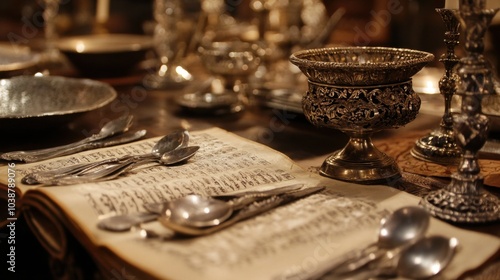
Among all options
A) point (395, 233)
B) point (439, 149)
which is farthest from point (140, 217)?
point (439, 149)

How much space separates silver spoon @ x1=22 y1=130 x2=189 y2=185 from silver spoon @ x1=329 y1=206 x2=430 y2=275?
422mm

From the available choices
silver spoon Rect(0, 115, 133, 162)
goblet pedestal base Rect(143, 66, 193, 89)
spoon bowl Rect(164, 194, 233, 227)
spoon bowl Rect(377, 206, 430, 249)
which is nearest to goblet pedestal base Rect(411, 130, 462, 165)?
spoon bowl Rect(377, 206, 430, 249)

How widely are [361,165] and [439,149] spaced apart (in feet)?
0.65

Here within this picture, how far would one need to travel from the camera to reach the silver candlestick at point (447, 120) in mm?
1031

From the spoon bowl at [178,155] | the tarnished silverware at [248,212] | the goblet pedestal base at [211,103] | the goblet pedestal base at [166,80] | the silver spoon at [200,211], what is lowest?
the goblet pedestal base at [166,80]

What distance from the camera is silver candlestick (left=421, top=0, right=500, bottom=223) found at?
730 millimetres

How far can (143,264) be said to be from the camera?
63 centimetres

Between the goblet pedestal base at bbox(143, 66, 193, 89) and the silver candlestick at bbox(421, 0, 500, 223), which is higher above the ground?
the silver candlestick at bbox(421, 0, 500, 223)

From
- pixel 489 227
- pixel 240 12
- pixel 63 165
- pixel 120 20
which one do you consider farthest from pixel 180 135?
pixel 120 20

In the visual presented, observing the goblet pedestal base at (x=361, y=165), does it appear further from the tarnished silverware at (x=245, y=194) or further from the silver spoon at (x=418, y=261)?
the silver spoon at (x=418, y=261)

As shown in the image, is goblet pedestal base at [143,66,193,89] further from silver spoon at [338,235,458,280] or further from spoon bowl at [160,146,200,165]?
silver spoon at [338,235,458,280]

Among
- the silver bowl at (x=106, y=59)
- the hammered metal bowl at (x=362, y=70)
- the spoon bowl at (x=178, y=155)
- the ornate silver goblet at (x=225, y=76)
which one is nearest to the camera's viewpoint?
the hammered metal bowl at (x=362, y=70)

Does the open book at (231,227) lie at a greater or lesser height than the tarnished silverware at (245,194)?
lesser

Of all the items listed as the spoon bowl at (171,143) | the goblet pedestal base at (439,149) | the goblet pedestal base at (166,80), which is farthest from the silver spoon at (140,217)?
the goblet pedestal base at (166,80)
